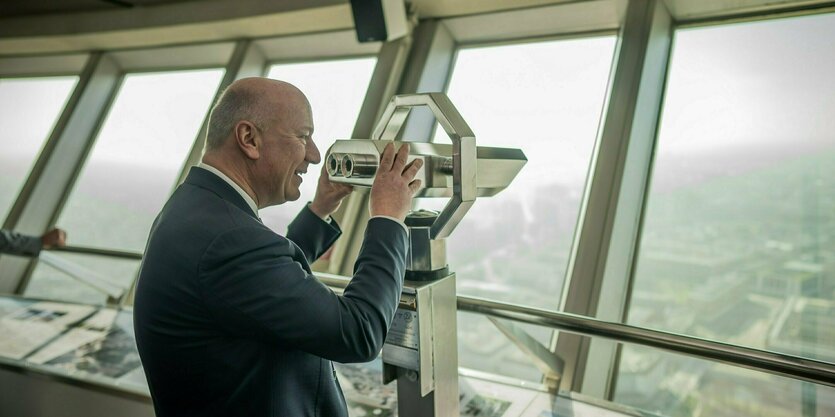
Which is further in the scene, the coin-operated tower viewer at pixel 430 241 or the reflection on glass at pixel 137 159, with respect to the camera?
the reflection on glass at pixel 137 159

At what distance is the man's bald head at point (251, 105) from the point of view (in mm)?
991

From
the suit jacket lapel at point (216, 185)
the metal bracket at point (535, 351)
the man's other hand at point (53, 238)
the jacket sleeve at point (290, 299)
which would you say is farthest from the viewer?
the man's other hand at point (53, 238)

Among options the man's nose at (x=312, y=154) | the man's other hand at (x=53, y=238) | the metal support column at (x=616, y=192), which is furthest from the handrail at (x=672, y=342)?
the man's other hand at (x=53, y=238)

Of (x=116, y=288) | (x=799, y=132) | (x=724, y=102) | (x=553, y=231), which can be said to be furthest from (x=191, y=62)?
(x=799, y=132)

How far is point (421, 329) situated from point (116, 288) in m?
2.32

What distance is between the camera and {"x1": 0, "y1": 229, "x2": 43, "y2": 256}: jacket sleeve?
242 cm

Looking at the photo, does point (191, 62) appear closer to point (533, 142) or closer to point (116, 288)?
point (116, 288)

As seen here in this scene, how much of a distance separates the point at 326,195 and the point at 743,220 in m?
1.67

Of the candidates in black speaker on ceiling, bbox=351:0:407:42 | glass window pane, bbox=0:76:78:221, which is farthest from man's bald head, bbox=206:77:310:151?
glass window pane, bbox=0:76:78:221

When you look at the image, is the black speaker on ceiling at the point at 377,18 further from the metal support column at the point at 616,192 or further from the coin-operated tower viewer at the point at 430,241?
the coin-operated tower viewer at the point at 430,241

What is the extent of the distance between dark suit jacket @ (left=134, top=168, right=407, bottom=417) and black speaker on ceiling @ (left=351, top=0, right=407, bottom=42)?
63.8 inches

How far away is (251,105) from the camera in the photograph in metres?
0.99

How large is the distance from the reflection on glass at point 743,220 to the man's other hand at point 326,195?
139 centimetres

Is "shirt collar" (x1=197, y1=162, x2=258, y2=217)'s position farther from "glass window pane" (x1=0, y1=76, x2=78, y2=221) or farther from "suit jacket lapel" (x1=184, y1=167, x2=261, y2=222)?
"glass window pane" (x1=0, y1=76, x2=78, y2=221)
